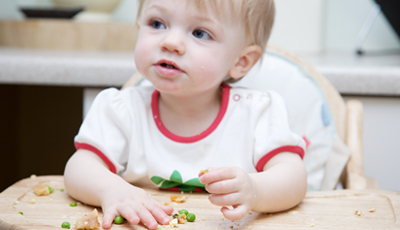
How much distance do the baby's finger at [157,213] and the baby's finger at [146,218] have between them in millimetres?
11

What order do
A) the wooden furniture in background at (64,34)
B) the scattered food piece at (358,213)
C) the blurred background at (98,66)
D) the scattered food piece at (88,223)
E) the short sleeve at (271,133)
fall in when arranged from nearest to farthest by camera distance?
the scattered food piece at (88,223)
the scattered food piece at (358,213)
the short sleeve at (271,133)
the blurred background at (98,66)
the wooden furniture in background at (64,34)

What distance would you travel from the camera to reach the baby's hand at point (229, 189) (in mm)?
556

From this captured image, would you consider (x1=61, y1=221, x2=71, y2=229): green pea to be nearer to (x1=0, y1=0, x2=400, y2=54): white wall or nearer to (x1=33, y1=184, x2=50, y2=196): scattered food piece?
(x1=33, y1=184, x2=50, y2=196): scattered food piece

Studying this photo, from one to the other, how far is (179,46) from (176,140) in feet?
0.61

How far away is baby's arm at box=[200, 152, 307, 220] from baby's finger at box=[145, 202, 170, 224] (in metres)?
0.06

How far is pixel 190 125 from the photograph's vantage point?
2.62 ft

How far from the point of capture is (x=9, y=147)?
5.09ft

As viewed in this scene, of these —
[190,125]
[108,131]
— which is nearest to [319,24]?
[190,125]

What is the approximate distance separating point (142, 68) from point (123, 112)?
0.11m

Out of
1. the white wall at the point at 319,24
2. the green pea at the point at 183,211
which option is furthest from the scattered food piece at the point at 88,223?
the white wall at the point at 319,24

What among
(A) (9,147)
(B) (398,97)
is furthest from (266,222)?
(A) (9,147)

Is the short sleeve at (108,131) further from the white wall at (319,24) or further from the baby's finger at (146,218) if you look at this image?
the white wall at (319,24)

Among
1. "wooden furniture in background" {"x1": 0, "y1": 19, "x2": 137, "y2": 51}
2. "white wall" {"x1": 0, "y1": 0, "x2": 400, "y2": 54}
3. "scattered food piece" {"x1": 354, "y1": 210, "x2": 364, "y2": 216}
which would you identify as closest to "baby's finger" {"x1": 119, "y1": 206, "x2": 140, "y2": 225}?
"scattered food piece" {"x1": 354, "y1": 210, "x2": 364, "y2": 216}

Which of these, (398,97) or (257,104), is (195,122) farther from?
(398,97)
